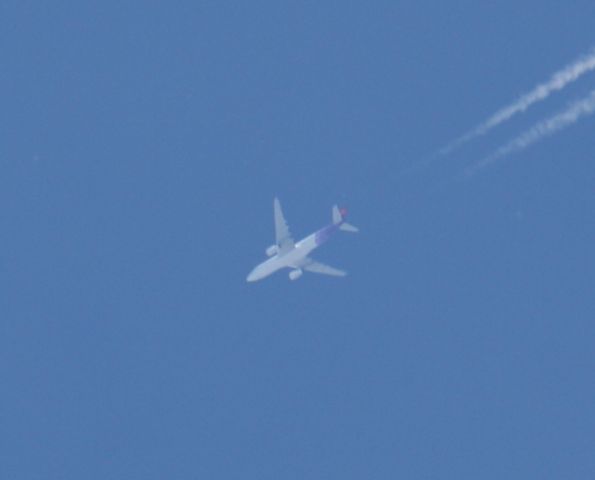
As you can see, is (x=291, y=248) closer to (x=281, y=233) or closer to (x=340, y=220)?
(x=281, y=233)

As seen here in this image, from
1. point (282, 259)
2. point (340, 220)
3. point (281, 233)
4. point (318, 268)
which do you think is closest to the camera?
point (340, 220)

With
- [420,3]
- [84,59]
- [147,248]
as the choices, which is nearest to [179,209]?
[147,248]

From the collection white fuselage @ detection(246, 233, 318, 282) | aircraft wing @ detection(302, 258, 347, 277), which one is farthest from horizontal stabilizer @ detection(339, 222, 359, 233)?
aircraft wing @ detection(302, 258, 347, 277)

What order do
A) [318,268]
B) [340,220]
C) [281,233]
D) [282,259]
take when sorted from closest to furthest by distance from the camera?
[340,220]
[281,233]
[282,259]
[318,268]

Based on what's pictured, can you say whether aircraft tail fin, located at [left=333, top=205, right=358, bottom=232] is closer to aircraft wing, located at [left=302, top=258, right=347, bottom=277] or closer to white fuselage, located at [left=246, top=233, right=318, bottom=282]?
white fuselage, located at [left=246, top=233, right=318, bottom=282]

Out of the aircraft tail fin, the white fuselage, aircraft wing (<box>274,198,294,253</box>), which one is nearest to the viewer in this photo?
the aircraft tail fin

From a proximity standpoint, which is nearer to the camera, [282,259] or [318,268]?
[282,259]

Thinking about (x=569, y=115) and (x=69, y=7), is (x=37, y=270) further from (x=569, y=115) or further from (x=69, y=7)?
(x=569, y=115)

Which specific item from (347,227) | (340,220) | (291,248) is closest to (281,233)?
(291,248)
